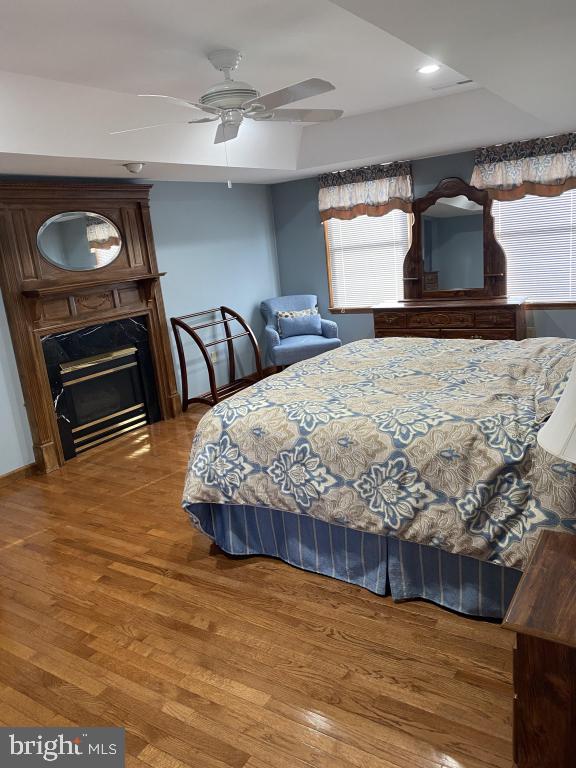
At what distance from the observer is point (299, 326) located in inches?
244

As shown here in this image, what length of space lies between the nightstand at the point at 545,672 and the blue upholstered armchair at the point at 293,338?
4499 mm

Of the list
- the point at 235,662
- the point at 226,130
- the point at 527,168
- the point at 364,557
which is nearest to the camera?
the point at 235,662

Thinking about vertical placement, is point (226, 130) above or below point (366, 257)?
above

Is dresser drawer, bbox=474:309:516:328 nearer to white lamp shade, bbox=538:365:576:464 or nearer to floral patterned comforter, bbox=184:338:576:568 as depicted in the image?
floral patterned comforter, bbox=184:338:576:568

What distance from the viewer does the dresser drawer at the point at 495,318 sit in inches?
199

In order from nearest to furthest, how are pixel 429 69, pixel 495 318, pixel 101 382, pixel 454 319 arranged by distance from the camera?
pixel 429 69
pixel 101 382
pixel 495 318
pixel 454 319

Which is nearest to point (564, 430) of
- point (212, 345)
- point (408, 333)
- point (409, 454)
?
point (409, 454)

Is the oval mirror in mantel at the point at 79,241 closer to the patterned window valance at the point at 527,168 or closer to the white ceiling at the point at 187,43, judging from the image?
the white ceiling at the point at 187,43

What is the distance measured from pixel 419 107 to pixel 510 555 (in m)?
3.89

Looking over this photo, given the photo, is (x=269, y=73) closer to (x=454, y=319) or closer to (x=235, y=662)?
(x=454, y=319)

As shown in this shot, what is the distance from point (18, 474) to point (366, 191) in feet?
13.7

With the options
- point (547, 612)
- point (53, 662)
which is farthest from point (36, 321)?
point (547, 612)

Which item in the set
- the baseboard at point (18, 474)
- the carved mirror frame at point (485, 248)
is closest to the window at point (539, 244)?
the carved mirror frame at point (485, 248)

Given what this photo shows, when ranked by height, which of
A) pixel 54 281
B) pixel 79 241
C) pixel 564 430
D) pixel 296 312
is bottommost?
pixel 296 312
